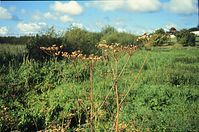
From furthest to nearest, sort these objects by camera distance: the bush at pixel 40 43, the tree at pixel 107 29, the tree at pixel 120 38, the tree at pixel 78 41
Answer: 1. the tree at pixel 107 29
2. the tree at pixel 120 38
3. the tree at pixel 78 41
4. the bush at pixel 40 43

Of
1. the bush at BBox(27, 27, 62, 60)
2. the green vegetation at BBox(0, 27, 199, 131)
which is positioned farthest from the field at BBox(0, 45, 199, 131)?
the bush at BBox(27, 27, 62, 60)

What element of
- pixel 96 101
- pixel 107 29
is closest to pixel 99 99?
pixel 96 101

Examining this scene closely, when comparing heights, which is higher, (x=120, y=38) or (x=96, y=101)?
(x=120, y=38)

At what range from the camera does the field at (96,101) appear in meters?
6.40

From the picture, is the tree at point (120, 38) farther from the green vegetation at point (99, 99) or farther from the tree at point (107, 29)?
the green vegetation at point (99, 99)

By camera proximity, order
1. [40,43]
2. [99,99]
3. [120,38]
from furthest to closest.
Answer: [120,38] → [40,43] → [99,99]

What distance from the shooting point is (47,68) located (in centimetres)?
1291

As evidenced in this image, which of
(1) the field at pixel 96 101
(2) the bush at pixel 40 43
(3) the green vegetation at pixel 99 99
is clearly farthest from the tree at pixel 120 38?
(1) the field at pixel 96 101

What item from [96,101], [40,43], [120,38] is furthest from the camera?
[120,38]

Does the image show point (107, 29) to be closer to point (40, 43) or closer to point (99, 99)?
point (40, 43)

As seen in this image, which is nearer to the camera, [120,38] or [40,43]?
[40,43]

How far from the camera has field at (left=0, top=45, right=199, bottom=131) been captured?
6402 mm

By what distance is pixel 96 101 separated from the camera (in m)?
7.89

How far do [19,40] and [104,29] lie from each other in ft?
41.2
